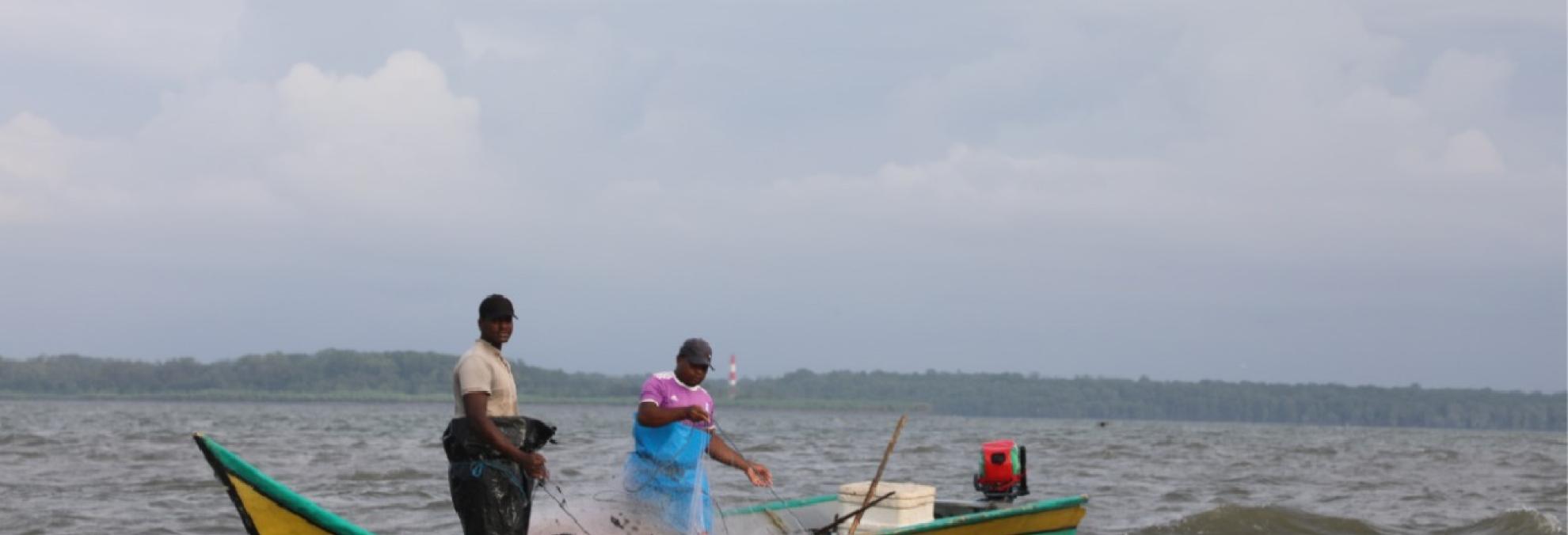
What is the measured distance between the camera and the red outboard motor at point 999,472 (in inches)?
594

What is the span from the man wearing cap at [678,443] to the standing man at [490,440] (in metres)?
0.87

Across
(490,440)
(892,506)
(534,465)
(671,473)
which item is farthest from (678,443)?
(892,506)

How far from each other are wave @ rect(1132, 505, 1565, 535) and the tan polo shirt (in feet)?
48.0

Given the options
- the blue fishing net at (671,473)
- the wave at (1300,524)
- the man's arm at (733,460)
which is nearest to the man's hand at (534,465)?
the blue fishing net at (671,473)

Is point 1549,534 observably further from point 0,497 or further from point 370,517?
point 0,497

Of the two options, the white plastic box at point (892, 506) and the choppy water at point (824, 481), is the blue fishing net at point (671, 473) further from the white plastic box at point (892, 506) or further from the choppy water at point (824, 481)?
the white plastic box at point (892, 506)

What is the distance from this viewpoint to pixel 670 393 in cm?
938

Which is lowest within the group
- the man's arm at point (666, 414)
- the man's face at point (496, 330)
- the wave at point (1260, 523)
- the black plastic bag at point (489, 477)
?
the wave at point (1260, 523)

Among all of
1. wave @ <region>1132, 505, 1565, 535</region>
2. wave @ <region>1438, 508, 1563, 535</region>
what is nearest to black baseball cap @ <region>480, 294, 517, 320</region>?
wave @ <region>1132, 505, 1565, 535</region>

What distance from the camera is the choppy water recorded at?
21.0 m

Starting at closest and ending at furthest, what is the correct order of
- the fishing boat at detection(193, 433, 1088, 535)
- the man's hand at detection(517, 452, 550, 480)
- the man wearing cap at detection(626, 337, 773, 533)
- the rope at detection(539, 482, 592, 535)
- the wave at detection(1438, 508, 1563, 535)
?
1. the man's hand at detection(517, 452, 550, 480)
2. the fishing boat at detection(193, 433, 1088, 535)
3. the man wearing cap at detection(626, 337, 773, 533)
4. the rope at detection(539, 482, 592, 535)
5. the wave at detection(1438, 508, 1563, 535)

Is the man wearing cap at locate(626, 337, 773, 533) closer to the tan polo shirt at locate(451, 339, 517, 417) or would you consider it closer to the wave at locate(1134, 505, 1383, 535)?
the tan polo shirt at locate(451, 339, 517, 417)

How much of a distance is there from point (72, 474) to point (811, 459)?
63.3ft

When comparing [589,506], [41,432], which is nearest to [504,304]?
[589,506]
